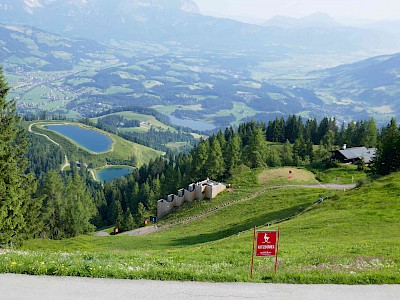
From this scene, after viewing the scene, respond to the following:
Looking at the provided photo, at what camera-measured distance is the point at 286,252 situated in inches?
1045

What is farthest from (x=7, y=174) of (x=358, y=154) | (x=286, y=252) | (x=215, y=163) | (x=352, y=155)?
(x=358, y=154)

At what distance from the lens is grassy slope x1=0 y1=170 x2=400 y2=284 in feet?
61.8

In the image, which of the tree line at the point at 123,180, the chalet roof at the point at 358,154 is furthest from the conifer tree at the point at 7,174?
the chalet roof at the point at 358,154

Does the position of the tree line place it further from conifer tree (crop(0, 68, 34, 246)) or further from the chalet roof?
the chalet roof

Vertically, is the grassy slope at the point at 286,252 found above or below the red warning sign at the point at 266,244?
below

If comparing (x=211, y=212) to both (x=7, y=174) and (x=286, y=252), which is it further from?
(x=286, y=252)

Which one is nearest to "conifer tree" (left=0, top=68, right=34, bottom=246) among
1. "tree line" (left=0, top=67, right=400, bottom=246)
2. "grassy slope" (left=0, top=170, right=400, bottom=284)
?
"tree line" (left=0, top=67, right=400, bottom=246)

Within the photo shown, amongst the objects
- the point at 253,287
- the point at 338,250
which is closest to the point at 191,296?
the point at 253,287

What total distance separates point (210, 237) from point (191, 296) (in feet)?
111

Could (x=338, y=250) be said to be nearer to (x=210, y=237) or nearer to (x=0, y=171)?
(x=210, y=237)

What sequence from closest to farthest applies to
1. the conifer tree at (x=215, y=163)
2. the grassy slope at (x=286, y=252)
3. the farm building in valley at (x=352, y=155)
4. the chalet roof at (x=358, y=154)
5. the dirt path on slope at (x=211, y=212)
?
the grassy slope at (x=286, y=252) < the dirt path on slope at (x=211, y=212) < the conifer tree at (x=215, y=163) < the chalet roof at (x=358, y=154) < the farm building in valley at (x=352, y=155)

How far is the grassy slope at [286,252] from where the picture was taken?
18844 millimetres

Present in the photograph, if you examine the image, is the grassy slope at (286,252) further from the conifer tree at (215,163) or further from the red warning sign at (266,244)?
the conifer tree at (215,163)

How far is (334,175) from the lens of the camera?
297 feet
